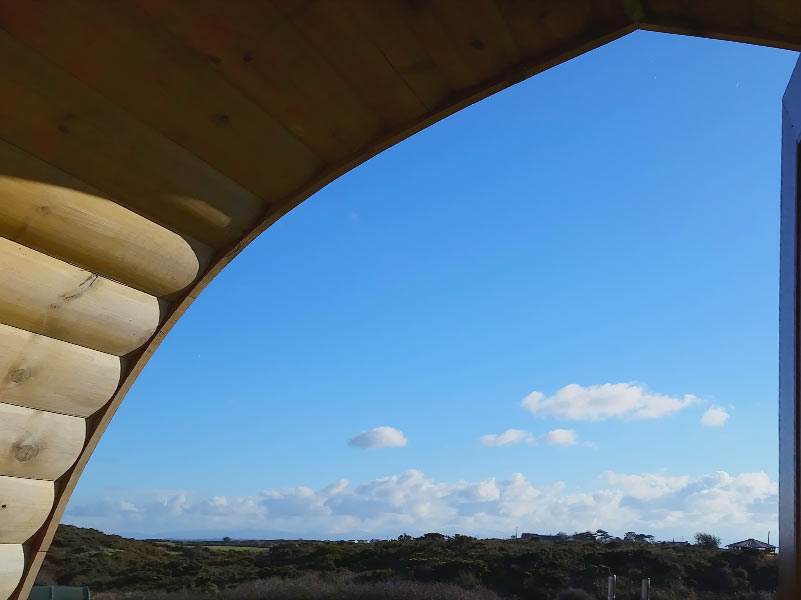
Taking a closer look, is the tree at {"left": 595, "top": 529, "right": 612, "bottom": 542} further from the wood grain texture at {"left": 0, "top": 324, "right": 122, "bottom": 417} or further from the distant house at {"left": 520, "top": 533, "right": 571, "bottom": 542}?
the wood grain texture at {"left": 0, "top": 324, "right": 122, "bottom": 417}

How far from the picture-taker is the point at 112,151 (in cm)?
147

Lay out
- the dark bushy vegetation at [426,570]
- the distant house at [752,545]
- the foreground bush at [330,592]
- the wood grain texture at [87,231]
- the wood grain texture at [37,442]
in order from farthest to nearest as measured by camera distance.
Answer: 1. the distant house at [752,545]
2. the dark bushy vegetation at [426,570]
3. the foreground bush at [330,592]
4. the wood grain texture at [37,442]
5. the wood grain texture at [87,231]

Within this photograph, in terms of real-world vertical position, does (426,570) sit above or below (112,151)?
below

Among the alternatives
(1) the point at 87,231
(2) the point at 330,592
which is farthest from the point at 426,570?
(1) the point at 87,231

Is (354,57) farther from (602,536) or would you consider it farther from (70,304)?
(602,536)

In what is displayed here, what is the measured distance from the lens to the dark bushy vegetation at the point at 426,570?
1270 cm

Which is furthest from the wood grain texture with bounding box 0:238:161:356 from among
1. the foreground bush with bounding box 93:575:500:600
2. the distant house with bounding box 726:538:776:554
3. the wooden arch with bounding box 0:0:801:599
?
the distant house with bounding box 726:538:776:554

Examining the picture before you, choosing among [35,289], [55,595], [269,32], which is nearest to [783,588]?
[269,32]

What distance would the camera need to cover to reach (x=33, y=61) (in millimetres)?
1319

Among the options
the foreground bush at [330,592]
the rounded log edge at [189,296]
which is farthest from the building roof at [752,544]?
the rounded log edge at [189,296]

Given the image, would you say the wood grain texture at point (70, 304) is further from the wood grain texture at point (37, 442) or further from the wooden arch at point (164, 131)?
the wood grain texture at point (37, 442)

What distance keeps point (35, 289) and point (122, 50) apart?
487 mm

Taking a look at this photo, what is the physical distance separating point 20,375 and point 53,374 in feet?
0.23

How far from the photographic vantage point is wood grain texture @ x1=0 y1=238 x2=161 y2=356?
4.77 ft
